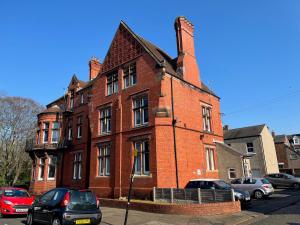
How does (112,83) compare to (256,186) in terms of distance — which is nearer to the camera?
(256,186)

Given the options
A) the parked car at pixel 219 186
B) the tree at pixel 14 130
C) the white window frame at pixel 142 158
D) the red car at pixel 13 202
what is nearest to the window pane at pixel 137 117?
the white window frame at pixel 142 158

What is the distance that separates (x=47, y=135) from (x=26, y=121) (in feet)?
37.3

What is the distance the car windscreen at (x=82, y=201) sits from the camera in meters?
10.1

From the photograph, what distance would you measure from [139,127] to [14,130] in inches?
1036

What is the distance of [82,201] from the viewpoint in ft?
34.3

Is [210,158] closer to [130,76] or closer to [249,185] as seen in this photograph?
[249,185]

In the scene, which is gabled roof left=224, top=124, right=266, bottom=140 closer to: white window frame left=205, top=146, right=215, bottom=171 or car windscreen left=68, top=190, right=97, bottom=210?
white window frame left=205, top=146, right=215, bottom=171

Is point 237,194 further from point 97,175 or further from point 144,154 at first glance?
point 97,175

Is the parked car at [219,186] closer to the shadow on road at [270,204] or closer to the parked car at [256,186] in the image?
the shadow on road at [270,204]

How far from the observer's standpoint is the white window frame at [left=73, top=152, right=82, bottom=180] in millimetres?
26781

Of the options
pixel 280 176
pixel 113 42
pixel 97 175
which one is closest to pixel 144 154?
pixel 97 175

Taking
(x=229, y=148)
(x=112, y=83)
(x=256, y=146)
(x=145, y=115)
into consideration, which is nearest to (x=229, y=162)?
(x=229, y=148)

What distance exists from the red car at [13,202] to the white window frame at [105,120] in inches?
356

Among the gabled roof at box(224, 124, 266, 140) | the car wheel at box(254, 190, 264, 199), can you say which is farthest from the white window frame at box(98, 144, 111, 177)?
the gabled roof at box(224, 124, 266, 140)
